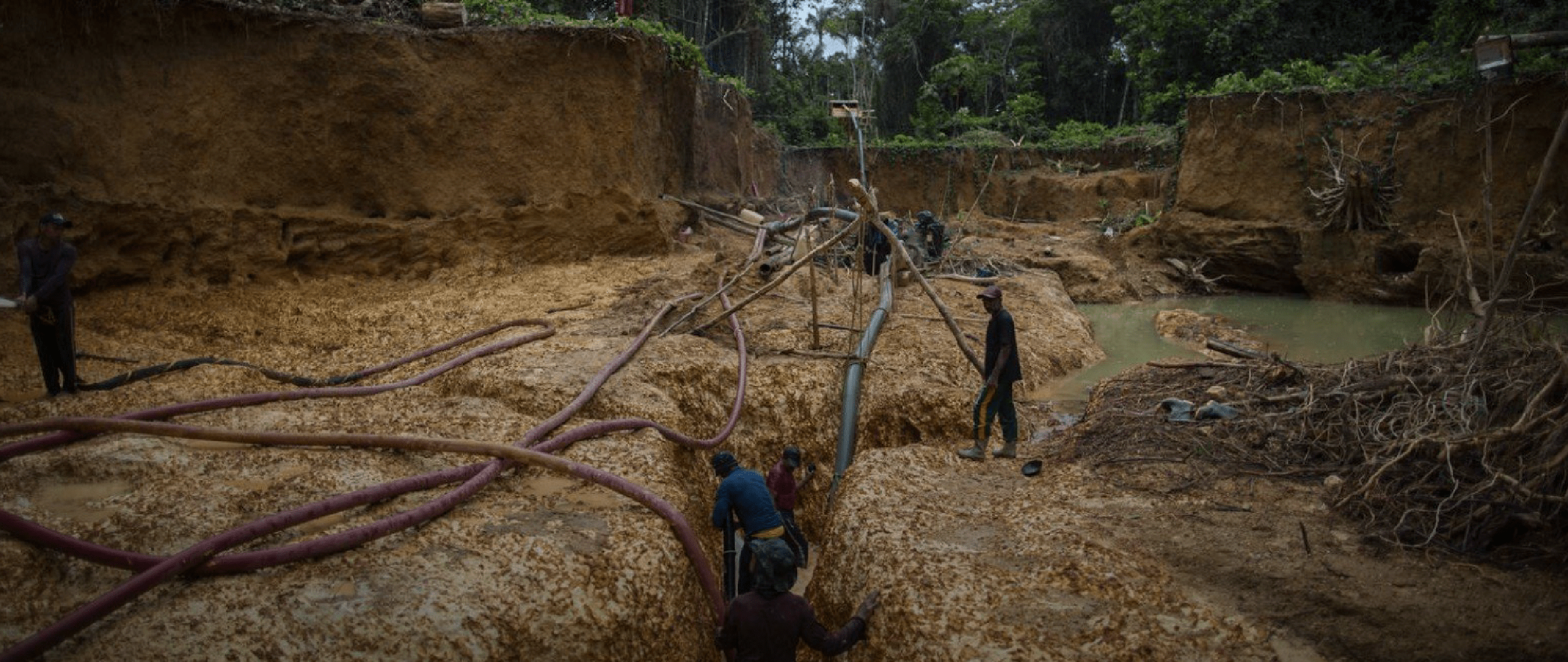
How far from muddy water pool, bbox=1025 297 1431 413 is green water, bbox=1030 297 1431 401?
1 cm

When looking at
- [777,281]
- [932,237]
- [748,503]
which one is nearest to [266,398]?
[748,503]

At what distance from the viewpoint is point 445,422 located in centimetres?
547

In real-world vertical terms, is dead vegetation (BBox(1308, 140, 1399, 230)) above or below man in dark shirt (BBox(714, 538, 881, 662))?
above

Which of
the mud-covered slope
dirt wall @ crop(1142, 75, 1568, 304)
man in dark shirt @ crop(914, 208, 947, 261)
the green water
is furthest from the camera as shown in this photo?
man in dark shirt @ crop(914, 208, 947, 261)

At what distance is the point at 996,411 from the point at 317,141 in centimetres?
805

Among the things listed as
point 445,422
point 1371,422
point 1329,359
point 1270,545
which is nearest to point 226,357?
point 445,422

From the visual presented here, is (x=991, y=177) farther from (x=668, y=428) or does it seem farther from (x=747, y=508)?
(x=747, y=508)

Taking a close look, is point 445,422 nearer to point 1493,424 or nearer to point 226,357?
point 226,357

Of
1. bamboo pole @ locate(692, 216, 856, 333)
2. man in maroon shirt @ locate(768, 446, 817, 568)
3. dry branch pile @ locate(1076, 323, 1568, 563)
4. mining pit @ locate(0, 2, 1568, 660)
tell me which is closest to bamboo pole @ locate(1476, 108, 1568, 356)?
dry branch pile @ locate(1076, 323, 1568, 563)

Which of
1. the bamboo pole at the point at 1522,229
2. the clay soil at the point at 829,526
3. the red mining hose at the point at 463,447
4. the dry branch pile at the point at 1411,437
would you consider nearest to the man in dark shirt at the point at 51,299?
the clay soil at the point at 829,526

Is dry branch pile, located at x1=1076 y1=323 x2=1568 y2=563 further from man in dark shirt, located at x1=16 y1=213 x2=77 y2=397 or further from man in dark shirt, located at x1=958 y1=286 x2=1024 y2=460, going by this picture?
man in dark shirt, located at x1=16 y1=213 x2=77 y2=397

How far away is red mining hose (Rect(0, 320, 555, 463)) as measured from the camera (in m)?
4.24

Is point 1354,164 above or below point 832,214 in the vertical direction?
above

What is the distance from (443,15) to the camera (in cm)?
1030
